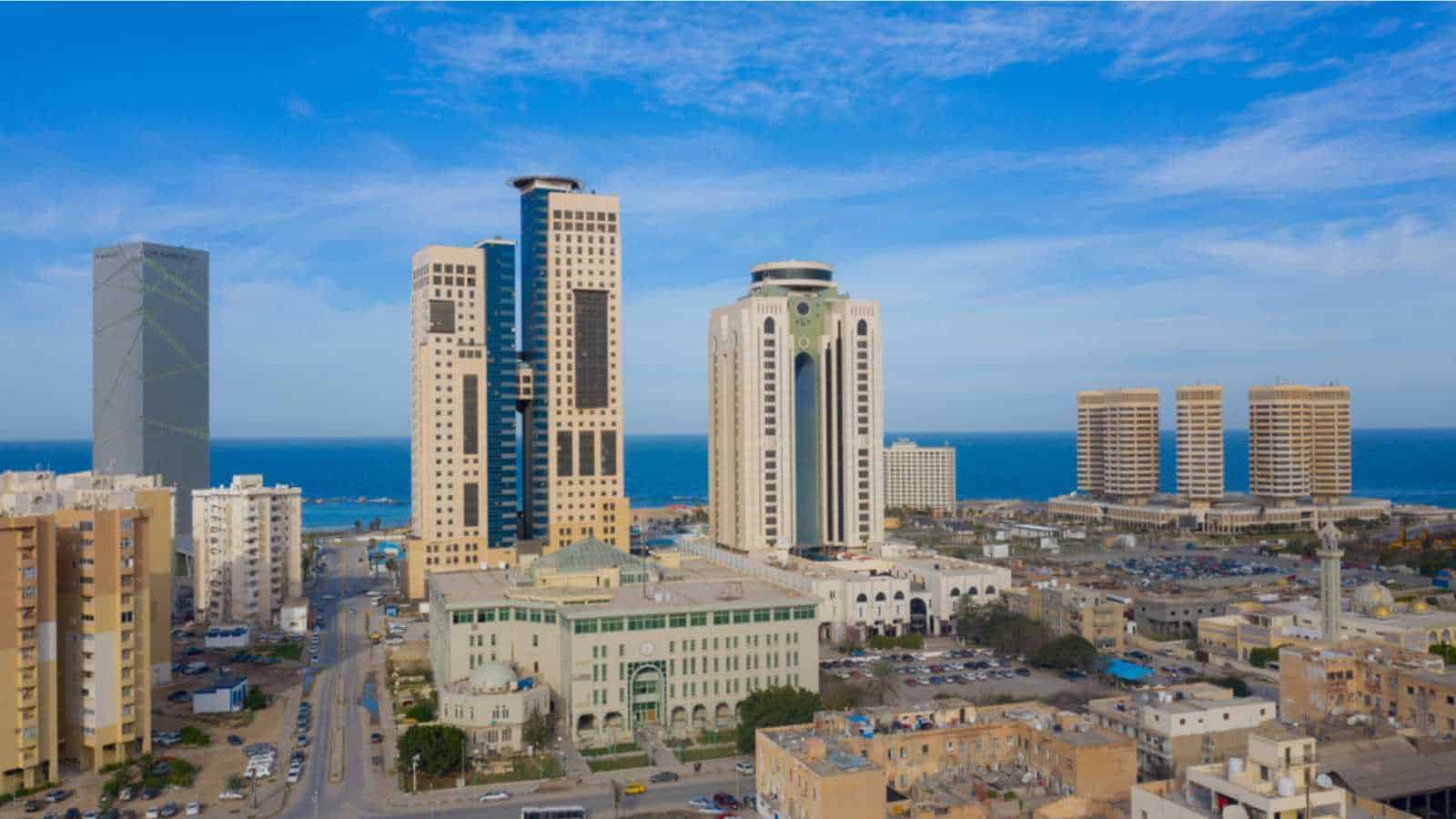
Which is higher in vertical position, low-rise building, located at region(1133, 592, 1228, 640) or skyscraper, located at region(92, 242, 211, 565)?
skyscraper, located at region(92, 242, 211, 565)

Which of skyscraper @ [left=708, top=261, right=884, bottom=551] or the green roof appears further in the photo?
skyscraper @ [left=708, top=261, right=884, bottom=551]

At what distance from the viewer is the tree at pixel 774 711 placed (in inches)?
1698

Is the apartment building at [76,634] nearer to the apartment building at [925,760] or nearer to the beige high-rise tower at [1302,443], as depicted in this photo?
the apartment building at [925,760]

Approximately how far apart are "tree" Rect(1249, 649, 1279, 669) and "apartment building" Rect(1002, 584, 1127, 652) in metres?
7.18

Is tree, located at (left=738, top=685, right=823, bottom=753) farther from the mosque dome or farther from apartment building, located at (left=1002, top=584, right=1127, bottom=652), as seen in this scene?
the mosque dome

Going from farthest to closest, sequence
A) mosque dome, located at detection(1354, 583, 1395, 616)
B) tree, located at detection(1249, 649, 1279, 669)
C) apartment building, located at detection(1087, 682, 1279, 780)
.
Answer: mosque dome, located at detection(1354, 583, 1395, 616)
tree, located at detection(1249, 649, 1279, 669)
apartment building, located at detection(1087, 682, 1279, 780)

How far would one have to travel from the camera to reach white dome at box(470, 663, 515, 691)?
45.3 metres

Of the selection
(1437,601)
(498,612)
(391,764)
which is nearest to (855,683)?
(498,612)

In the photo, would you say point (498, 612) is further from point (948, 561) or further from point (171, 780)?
point (948, 561)

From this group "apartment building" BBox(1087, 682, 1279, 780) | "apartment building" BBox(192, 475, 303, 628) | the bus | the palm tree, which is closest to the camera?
the bus

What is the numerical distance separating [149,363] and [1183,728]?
99.6m

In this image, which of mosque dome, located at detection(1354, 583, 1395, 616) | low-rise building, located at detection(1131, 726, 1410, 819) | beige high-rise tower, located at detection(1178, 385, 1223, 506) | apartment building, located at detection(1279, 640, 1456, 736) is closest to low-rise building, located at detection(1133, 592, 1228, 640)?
mosque dome, located at detection(1354, 583, 1395, 616)

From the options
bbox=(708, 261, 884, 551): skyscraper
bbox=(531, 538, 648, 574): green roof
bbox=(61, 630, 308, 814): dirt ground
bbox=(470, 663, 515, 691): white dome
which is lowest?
bbox=(61, 630, 308, 814): dirt ground

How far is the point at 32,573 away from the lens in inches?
1569
